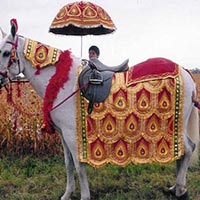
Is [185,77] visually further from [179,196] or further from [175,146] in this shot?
[179,196]

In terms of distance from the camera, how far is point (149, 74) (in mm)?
3977

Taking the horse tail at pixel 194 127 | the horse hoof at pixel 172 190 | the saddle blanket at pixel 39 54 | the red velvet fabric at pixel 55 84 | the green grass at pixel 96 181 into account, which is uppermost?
the saddle blanket at pixel 39 54

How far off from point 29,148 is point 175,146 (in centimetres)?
290

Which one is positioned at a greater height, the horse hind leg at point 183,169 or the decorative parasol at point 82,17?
the decorative parasol at point 82,17

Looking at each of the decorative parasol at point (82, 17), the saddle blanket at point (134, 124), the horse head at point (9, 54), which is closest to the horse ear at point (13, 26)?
the horse head at point (9, 54)

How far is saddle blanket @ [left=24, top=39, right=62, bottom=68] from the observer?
12.6 feet

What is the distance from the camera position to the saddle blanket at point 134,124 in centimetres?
385

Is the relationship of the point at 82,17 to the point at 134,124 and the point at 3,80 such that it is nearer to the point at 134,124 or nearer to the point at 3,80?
the point at 3,80

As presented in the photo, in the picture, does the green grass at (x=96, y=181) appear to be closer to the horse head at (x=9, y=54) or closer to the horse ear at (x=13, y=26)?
the horse head at (x=9, y=54)

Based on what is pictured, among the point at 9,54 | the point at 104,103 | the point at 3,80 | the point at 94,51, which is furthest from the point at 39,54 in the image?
the point at 94,51

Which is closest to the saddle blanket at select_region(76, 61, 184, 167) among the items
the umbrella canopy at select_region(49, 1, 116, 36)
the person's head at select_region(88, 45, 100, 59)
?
the person's head at select_region(88, 45, 100, 59)

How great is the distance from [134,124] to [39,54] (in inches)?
46.5

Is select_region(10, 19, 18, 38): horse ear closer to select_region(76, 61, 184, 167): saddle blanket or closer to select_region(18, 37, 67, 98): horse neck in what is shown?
select_region(18, 37, 67, 98): horse neck

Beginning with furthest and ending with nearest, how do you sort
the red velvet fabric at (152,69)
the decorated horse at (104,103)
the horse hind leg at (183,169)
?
the horse hind leg at (183,169), the red velvet fabric at (152,69), the decorated horse at (104,103)
